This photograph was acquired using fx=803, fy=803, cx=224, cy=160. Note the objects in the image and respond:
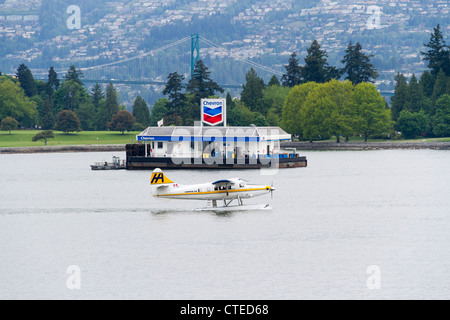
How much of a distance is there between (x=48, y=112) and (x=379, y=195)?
135344 millimetres

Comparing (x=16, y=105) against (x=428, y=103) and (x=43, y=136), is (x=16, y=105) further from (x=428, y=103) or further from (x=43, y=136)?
(x=428, y=103)

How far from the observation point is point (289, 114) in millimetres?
156750

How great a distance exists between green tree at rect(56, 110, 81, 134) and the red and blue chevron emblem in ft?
265

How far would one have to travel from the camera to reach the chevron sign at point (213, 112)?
→ 100875mm

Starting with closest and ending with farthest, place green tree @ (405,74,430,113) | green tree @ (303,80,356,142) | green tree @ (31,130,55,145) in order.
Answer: green tree @ (303,80,356,142) < green tree @ (405,74,430,113) < green tree @ (31,130,55,145)

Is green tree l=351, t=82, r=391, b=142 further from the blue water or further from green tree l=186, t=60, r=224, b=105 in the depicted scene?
the blue water

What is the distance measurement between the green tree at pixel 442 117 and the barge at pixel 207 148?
59.9m

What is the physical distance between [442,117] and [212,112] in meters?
64.1

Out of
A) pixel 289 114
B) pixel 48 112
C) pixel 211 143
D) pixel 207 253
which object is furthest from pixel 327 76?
pixel 207 253

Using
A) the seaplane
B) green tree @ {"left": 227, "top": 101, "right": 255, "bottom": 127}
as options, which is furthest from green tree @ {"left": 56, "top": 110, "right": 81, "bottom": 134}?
the seaplane

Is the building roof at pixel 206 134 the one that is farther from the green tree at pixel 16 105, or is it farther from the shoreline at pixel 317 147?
the green tree at pixel 16 105

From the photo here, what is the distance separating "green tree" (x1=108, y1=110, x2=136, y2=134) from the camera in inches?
7052

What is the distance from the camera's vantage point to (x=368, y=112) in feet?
489
